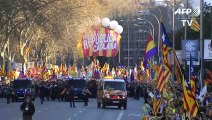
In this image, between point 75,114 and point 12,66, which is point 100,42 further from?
point 75,114

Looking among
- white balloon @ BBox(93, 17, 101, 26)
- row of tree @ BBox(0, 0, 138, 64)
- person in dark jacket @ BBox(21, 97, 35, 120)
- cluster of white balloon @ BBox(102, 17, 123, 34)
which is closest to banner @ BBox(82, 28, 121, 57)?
cluster of white balloon @ BBox(102, 17, 123, 34)

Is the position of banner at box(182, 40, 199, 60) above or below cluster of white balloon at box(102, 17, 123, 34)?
below

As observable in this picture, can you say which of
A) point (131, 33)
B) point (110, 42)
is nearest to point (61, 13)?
point (110, 42)

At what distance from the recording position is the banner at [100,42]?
73.2m

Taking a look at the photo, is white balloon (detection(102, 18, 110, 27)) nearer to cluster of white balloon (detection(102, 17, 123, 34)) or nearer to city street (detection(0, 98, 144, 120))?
cluster of white balloon (detection(102, 17, 123, 34))

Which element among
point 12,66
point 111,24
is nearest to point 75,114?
point 111,24

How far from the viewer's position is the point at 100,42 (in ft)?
255

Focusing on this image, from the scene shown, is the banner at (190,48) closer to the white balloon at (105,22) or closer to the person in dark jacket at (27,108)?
the person in dark jacket at (27,108)

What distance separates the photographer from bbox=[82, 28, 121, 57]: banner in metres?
73.2

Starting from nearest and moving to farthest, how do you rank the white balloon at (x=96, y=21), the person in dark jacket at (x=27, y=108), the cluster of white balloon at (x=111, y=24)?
the person in dark jacket at (x=27, y=108) → the white balloon at (x=96, y=21) → the cluster of white balloon at (x=111, y=24)

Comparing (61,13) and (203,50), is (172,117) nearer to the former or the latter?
(203,50)

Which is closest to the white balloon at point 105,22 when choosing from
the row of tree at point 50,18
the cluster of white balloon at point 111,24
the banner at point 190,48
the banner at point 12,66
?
the cluster of white balloon at point 111,24

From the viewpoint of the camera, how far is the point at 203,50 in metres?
35.3

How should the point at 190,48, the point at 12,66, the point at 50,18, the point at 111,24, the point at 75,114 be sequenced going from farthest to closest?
the point at 12,66
the point at 111,24
the point at 50,18
the point at 190,48
the point at 75,114
